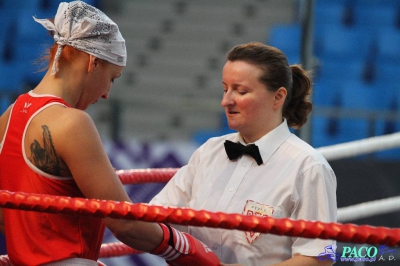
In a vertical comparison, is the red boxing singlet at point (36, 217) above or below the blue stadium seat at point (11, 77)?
above

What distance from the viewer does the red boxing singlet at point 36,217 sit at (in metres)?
1.64

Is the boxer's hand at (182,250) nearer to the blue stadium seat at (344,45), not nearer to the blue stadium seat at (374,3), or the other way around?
the blue stadium seat at (344,45)

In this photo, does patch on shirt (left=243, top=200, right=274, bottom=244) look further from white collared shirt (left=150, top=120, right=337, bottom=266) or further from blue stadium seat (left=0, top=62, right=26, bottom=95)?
blue stadium seat (left=0, top=62, right=26, bottom=95)

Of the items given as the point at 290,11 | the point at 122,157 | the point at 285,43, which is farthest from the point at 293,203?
the point at 290,11

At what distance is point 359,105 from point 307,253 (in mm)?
5256

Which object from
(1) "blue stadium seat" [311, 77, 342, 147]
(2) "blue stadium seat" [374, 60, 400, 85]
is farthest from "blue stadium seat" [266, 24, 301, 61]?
(2) "blue stadium seat" [374, 60, 400, 85]

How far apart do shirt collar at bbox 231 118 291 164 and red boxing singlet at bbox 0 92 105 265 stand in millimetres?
482

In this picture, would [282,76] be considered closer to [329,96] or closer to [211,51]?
[329,96]

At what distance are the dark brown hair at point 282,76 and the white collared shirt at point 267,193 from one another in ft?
0.30

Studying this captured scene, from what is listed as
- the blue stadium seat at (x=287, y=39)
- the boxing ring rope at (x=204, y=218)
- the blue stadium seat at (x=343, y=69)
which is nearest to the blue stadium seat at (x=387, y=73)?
the blue stadium seat at (x=343, y=69)

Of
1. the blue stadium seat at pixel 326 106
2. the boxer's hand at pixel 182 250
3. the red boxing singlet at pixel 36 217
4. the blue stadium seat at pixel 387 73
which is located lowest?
the blue stadium seat at pixel 326 106

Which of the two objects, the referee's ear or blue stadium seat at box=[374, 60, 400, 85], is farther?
blue stadium seat at box=[374, 60, 400, 85]

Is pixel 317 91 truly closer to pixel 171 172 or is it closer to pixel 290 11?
pixel 290 11

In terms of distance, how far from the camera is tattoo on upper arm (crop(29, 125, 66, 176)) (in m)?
1.61
